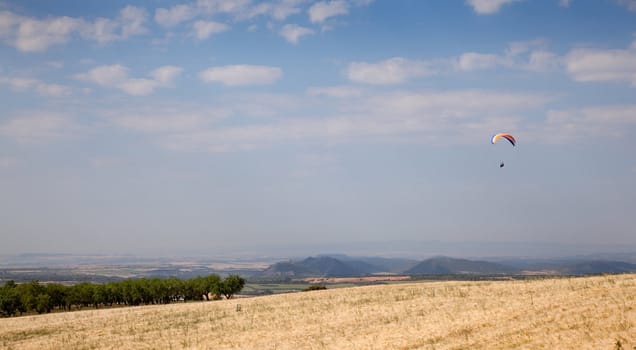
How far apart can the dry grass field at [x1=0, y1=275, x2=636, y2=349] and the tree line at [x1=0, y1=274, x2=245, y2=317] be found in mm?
47952

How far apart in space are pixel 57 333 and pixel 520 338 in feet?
130

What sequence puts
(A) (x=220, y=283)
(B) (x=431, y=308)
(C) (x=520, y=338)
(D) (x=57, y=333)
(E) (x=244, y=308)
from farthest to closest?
(A) (x=220, y=283) → (E) (x=244, y=308) → (D) (x=57, y=333) → (B) (x=431, y=308) → (C) (x=520, y=338)

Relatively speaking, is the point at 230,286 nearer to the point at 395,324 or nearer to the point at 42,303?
the point at 42,303

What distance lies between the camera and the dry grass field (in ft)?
86.8

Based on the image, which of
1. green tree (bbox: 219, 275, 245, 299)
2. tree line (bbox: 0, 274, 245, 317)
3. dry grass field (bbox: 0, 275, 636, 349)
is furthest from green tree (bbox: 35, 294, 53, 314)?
dry grass field (bbox: 0, 275, 636, 349)

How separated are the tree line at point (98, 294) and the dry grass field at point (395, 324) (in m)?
48.0

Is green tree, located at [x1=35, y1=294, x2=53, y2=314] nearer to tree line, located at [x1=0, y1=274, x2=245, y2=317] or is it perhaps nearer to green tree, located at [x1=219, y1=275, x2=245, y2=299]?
tree line, located at [x1=0, y1=274, x2=245, y2=317]

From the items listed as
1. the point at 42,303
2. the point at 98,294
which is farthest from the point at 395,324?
the point at 98,294

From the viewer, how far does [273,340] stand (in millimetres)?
34906

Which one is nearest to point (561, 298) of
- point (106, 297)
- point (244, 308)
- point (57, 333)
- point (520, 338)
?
point (520, 338)

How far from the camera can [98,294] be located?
10831 cm

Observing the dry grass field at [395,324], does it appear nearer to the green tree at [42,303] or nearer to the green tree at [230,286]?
the green tree at [42,303]

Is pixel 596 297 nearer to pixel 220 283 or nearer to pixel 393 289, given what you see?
pixel 393 289

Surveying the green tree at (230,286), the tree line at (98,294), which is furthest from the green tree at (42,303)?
the green tree at (230,286)
